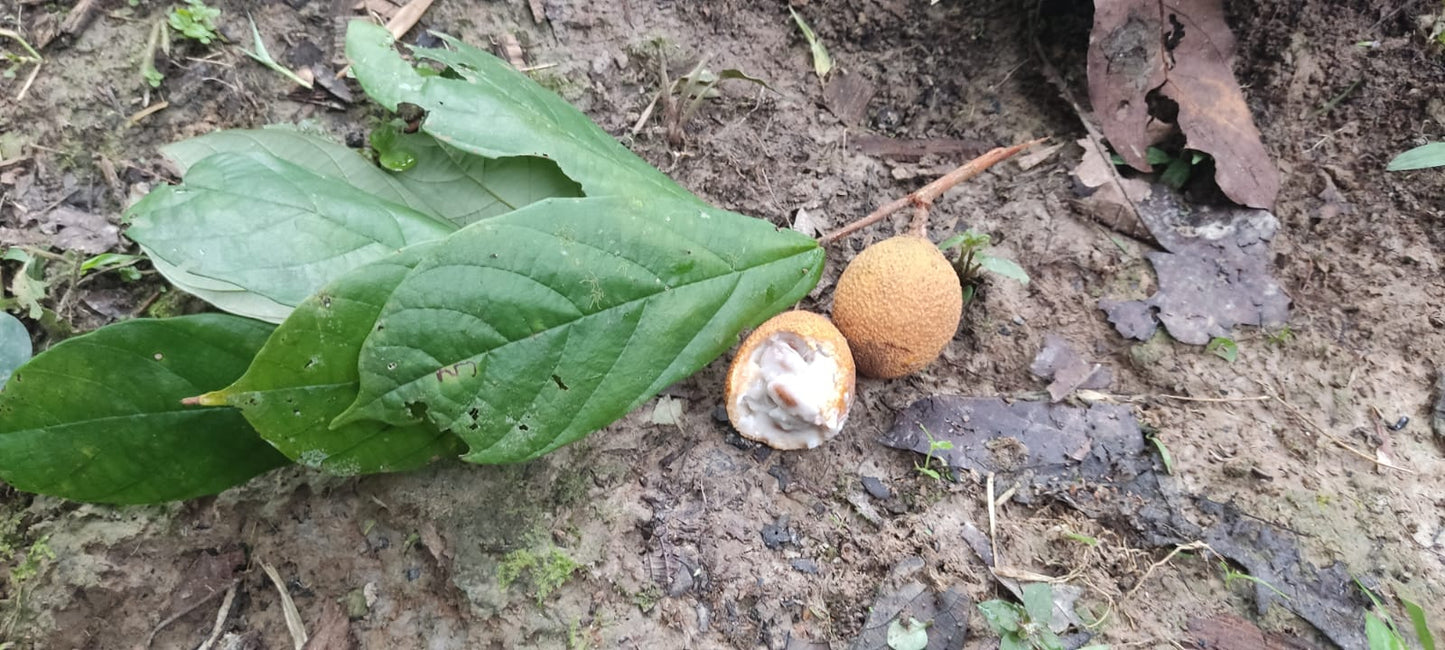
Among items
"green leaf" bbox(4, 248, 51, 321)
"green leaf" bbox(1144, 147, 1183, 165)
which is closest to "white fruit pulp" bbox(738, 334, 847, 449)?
"green leaf" bbox(1144, 147, 1183, 165)

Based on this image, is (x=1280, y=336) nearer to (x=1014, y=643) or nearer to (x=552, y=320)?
(x=1014, y=643)

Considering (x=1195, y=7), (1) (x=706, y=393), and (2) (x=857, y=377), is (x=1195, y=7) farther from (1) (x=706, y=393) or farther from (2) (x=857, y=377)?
(1) (x=706, y=393)

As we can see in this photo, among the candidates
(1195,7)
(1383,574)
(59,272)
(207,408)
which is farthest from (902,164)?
(59,272)

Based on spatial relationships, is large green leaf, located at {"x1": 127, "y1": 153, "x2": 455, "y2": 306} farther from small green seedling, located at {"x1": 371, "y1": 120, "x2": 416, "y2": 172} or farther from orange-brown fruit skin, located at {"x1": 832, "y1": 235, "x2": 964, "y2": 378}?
orange-brown fruit skin, located at {"x1": 832, "y1": 235, "x2": 964, "y2": 378}

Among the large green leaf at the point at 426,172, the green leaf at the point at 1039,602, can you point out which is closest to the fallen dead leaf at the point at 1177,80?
the green leaf at the point at 1039,602

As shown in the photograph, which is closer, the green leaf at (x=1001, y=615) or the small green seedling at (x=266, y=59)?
the green leaf at (x=1001, y=615)

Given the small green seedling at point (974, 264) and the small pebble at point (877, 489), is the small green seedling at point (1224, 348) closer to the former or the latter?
the small green seedling at point (974, 264)

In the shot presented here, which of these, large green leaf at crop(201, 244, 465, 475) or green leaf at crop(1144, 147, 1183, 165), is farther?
green leaf at crop(1144, 147, 1183, 165)
